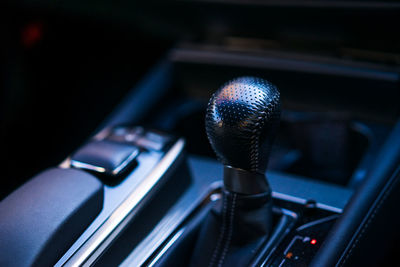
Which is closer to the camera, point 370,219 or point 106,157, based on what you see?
point 370,219

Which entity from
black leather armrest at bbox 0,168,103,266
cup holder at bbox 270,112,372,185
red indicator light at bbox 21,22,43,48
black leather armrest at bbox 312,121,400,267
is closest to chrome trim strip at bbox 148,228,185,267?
black leather armrest at bbox 0,168,103,266

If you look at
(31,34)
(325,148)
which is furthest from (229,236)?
Result: (31,34)

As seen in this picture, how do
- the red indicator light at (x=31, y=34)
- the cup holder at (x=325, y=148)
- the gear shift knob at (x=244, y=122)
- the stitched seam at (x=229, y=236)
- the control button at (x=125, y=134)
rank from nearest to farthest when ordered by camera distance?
the gear shift knob at (x=244, y=122)
the stitched seam at (x=229, y=236)
the control button at (x=125, y=134)
the cup holder at (x=325, y=148)
the red indicator light at (x=31, y=34)

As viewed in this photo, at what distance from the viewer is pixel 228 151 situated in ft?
1.82

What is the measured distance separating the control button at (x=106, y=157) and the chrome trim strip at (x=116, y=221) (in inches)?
1.9

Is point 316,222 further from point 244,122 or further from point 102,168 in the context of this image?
point 102,168

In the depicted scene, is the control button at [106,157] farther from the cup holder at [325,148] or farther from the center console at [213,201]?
the cup holder at [325,148]

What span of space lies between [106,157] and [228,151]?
0.84ft

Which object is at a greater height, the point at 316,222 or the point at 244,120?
the point at 244,120

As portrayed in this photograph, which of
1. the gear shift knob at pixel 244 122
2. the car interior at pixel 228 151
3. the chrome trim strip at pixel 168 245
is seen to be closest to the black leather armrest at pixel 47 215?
the car interior at pixel 228 151

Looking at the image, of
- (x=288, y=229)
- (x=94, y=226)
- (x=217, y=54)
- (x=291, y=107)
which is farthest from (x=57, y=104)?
(x=288, y=229)

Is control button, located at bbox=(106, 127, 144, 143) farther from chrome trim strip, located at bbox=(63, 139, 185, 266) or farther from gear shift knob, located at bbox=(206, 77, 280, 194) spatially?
gear shift knob, located at bbox=(206, 77, 280, 194)

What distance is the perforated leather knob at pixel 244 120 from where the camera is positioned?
521 millimetres

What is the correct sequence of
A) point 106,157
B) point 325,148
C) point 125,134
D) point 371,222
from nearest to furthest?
point 371,222 < point 106,157 < point 125,134 < point 325,148
